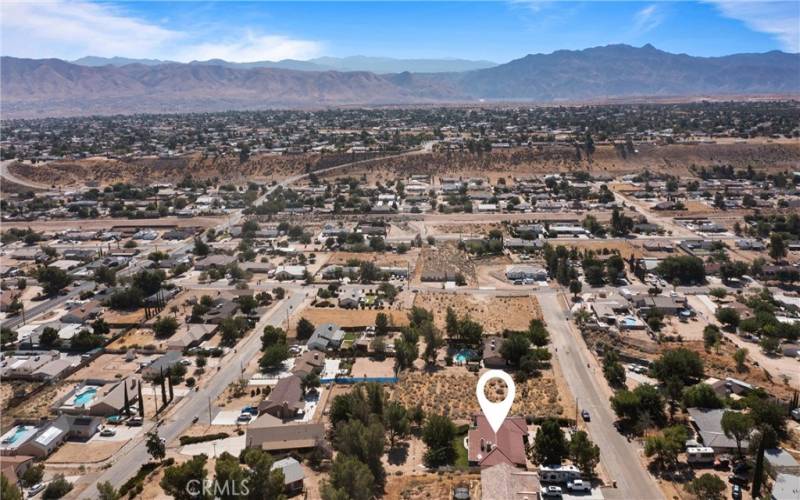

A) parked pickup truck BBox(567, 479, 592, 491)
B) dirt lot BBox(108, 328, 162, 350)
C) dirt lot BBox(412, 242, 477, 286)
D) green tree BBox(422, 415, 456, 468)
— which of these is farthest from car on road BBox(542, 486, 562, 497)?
dirt lot BBox(412, 242, 477, 286)

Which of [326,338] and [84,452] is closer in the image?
[84,452]

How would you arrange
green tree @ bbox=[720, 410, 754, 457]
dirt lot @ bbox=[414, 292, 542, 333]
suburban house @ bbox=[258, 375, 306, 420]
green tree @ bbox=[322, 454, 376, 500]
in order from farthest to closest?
dirt lot @ bbox=[414, 292, 542, 333] < suburban house @ bbox=[258, 375, 306, 420] < green tree @ bbox=[720, 410, 754, 457] < green tree @ bbox=[322, 454, 376, 500]

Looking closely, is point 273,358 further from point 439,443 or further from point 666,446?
point 666,446

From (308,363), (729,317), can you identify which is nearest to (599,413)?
(308,363)

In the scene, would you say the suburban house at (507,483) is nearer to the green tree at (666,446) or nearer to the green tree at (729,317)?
the green tree at (666,446)

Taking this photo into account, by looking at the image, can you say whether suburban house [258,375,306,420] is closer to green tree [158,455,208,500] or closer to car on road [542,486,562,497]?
green tree [158,455,208,500]
